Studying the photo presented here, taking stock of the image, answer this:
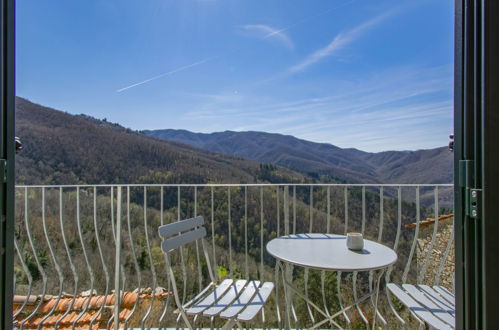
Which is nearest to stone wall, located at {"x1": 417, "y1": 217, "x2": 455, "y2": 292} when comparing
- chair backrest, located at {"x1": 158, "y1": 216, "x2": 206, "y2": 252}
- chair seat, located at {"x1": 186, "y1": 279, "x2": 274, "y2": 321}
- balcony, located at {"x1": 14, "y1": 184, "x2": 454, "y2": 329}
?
balcony, located at {"x1": 14, "y1": 184, "x2": 454, "y2": 329}

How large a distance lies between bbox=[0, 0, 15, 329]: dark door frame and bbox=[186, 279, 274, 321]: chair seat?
1.21 metres

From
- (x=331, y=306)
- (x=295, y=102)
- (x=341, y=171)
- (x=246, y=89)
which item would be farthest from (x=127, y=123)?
(x=331, y=306)

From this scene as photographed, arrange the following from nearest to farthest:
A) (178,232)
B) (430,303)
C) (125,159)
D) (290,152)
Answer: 1. (430,303)
2. (178,232)
3. (125,159)
4. (290,152)

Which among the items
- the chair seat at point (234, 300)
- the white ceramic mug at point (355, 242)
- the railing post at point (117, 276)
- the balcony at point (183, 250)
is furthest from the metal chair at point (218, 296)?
the railing post at point (117, 276)

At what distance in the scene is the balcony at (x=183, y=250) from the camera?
2.51 m

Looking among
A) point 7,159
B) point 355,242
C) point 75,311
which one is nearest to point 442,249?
point 355,242

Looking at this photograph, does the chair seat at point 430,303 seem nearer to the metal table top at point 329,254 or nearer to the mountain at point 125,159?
the metal table top at point 329,254

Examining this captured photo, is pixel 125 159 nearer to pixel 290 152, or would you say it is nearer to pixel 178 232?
pixel 290 152

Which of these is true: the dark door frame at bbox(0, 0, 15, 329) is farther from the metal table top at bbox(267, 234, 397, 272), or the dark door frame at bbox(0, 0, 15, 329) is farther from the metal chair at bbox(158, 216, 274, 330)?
the metal table top at bbox(267, 234, 397, 272)

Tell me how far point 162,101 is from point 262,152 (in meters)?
3.28

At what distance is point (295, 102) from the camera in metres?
7.04

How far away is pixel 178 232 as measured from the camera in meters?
2.10
